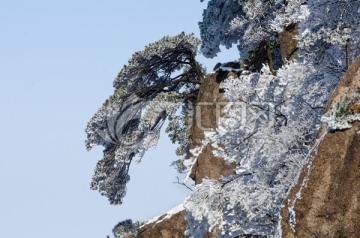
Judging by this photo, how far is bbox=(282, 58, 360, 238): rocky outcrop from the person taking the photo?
43.3ft

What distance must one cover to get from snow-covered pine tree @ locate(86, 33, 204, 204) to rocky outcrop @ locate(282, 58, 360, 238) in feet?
58.2

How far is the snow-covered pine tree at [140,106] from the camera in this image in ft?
104

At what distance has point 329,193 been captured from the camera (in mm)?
13500

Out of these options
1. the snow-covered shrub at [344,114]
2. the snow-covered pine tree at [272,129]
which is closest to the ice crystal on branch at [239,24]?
the snow-covered pine tree at [272,129]

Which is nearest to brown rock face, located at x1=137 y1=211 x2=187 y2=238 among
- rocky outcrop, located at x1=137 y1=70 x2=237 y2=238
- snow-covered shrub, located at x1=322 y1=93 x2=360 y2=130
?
rocky outcrop, located at x1=137 y1=70 x2=237 y2=238

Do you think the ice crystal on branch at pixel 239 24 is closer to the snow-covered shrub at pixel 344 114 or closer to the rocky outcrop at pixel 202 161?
the rocky outcrop at pixel 202 161

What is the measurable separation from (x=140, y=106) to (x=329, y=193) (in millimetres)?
19903

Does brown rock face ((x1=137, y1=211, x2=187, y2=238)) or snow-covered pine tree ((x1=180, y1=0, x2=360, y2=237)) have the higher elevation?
brown rock face ((x1=137, y1=211, x2=187, y2=238))

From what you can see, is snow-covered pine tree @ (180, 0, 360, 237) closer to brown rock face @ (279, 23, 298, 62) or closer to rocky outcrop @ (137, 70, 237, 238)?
rocky outcrop @ (137, 70, 237, 238)

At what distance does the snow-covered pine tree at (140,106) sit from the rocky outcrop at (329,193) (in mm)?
17738

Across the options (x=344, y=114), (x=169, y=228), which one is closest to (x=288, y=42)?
(x=169, y=228)

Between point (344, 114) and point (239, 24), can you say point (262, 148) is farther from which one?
point (239, 24)

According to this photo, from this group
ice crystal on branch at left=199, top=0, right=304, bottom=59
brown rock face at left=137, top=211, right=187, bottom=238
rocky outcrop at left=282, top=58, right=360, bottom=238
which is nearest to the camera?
rocky outcrop at left=282, top=58, right=360, bottom=238

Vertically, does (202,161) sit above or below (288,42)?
below
